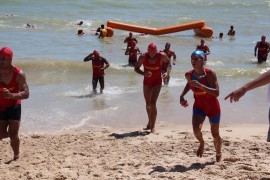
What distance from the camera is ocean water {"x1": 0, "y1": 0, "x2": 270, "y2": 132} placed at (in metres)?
10.5

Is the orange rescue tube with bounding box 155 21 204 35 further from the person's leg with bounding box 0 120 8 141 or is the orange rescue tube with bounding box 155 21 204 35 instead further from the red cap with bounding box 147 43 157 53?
the person's leg with bounding box 0 120 8 141

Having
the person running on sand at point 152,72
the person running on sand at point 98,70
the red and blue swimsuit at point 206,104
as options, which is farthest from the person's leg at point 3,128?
the person running on sand at point 98,70

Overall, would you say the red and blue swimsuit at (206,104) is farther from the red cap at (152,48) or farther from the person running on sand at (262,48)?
the person running on sand at (262,48)

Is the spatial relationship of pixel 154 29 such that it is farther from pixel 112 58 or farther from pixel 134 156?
pixel 134 156

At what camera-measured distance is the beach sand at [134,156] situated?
5824 mm

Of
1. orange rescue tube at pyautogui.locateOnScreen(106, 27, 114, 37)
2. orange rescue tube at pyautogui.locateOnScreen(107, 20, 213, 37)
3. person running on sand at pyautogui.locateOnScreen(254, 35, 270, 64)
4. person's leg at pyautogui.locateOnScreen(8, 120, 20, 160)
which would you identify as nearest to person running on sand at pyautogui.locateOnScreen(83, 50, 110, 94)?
person's leg at pyautogui.locateOnScreen(8, 120, 20, 160)

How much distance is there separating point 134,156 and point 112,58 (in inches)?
495

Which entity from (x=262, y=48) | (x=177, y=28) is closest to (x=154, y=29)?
(x=177, y=28)

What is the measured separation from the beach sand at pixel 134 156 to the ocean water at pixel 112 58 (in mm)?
1350

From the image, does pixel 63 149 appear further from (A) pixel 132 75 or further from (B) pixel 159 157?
(A) pixel 132 75

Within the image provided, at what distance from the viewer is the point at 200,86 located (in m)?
5.61

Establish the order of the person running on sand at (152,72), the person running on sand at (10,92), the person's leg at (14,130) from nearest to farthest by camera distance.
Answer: the person running on sand at (10,92) < the person's leg at (14,130) < the person running on sand at (152,72)

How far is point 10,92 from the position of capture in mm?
5910

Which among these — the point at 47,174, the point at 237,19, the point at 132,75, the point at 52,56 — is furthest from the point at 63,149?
the point at 237,19
